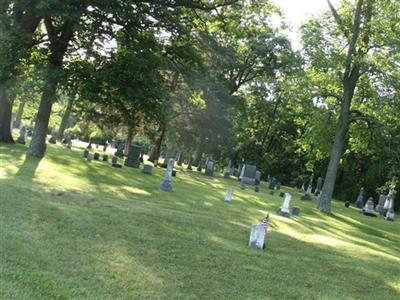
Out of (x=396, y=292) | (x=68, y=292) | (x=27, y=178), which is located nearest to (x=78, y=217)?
(x=68, y=292)

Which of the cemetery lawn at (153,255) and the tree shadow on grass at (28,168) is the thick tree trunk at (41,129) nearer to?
the tree shadow on grass at (28,168)

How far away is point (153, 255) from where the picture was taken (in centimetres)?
725

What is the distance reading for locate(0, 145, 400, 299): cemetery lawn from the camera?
585cm

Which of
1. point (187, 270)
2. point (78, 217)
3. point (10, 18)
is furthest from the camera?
point (10, 18)

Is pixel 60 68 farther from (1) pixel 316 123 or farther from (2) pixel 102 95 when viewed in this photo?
(1) pixel 316 123

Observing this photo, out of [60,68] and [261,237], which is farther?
[60,68]

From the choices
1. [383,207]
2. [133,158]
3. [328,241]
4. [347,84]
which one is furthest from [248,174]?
[328,241]

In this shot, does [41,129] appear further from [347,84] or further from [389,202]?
[389,202]

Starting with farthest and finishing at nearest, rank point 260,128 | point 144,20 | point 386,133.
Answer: point 260,128, point 386,133, point 144,20

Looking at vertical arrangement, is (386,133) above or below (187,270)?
above

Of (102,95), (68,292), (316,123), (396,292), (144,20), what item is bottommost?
(68,292)

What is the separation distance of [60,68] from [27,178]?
5791 mm

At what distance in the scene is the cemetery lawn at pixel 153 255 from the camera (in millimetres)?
5852

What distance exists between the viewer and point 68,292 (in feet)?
17.6
